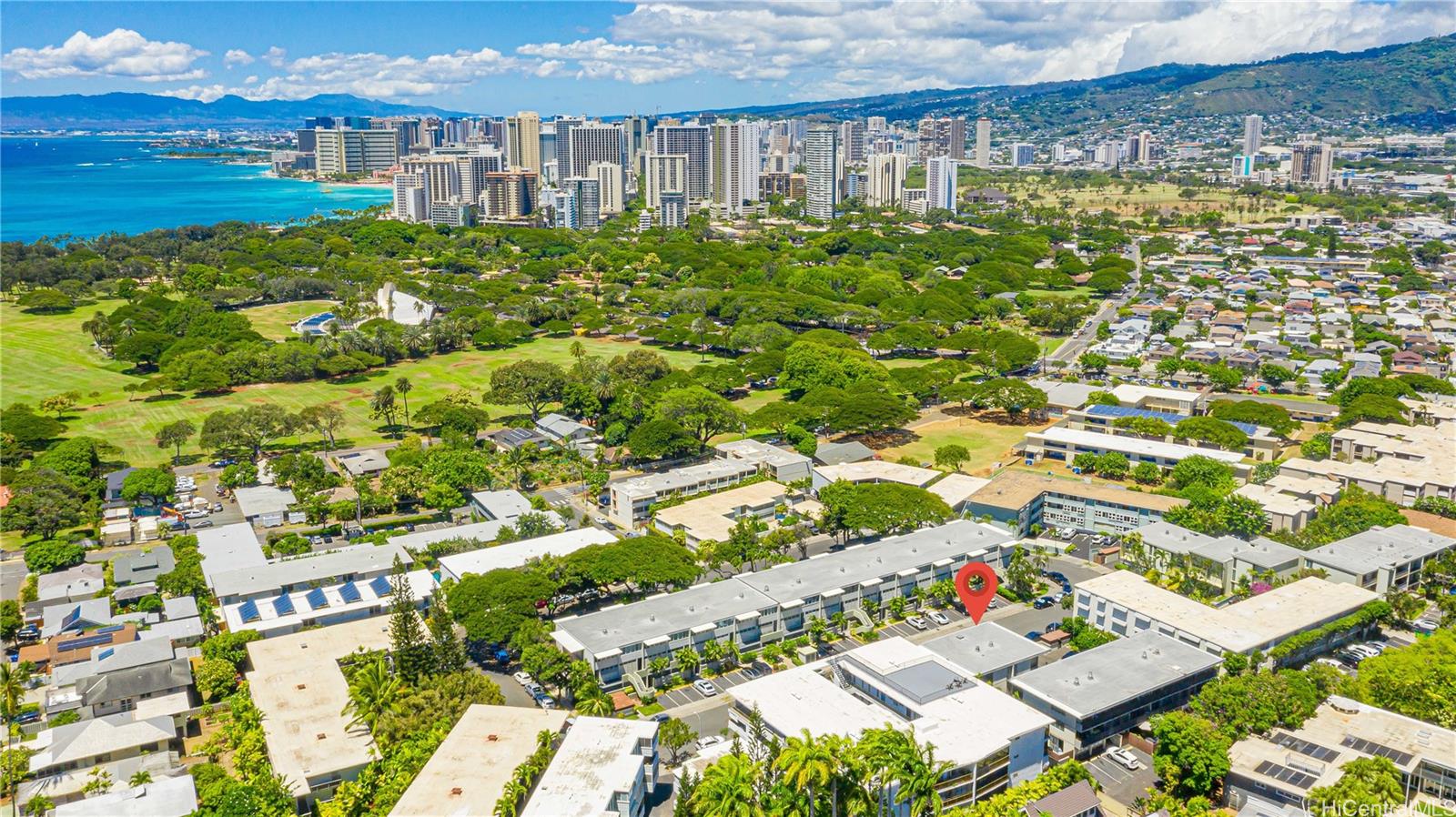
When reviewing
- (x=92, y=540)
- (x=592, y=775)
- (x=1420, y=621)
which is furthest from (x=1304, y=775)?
(x=92, y=540)

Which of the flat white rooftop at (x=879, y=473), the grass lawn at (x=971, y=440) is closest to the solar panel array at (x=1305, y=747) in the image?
the flat white rooftop at (x=879, y=473)

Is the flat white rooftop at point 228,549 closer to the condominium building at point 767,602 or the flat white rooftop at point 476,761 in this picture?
the condominium building at point 767,602

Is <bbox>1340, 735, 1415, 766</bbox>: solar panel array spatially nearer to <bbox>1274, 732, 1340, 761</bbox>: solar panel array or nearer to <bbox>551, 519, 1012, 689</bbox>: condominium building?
<bbox>1274, 732, 1340, 761</bbox>: solar panel array

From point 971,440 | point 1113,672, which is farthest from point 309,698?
point 971,440

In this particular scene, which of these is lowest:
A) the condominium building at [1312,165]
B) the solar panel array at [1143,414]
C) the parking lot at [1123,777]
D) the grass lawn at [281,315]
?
the parking lot at [1123,777]

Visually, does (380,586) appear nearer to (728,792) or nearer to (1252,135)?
(728,792)

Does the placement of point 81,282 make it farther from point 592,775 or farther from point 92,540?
point 592,775
